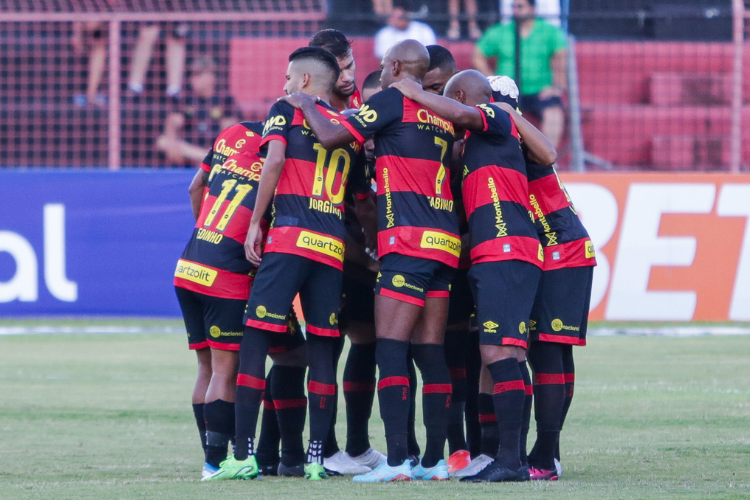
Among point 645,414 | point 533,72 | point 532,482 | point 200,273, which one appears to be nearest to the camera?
point 532,482

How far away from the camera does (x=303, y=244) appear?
5.18 m

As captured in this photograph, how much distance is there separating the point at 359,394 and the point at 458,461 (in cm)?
63

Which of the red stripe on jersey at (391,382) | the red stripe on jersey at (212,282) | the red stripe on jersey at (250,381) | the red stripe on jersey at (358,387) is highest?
the red stripe on jersey at (212,282)

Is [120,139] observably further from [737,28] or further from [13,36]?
[737,28]

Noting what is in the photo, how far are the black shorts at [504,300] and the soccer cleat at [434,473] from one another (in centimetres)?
61

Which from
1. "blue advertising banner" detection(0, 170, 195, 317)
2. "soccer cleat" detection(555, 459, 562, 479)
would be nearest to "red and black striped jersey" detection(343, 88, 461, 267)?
"soccer cleat" detection(555, 459, 562, 479)

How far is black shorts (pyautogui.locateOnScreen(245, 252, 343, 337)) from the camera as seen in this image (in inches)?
202

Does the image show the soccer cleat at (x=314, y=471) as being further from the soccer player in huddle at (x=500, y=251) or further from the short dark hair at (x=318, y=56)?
the short dark hair at (x=318, y=56)

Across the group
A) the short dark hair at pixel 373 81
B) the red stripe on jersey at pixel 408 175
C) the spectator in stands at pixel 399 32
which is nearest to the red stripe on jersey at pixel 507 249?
the red stripe on jersey at pixel 408 175

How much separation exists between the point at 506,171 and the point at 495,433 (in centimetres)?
128

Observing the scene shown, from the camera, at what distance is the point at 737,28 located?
42.8 feet

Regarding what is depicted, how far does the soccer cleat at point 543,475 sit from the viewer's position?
16.9ft

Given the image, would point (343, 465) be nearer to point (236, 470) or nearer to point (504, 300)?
point (236, 470)

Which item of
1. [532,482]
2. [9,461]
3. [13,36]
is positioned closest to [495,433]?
[532,482]
